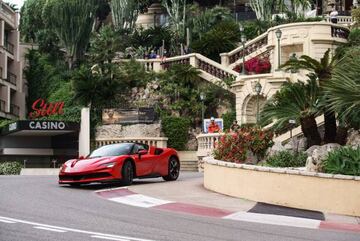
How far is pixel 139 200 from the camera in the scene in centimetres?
1521

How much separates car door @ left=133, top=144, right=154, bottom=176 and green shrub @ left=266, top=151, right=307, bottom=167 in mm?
3514

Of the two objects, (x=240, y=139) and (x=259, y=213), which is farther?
(x=240, y=139)

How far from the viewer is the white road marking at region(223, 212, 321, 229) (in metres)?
12.6

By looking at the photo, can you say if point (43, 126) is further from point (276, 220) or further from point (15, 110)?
point (276, 220)

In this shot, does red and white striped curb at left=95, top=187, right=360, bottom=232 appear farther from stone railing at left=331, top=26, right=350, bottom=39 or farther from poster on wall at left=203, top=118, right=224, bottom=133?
stone railing at left=331, top=26, right=350, bottom=39

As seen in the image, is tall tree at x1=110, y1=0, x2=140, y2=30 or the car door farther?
tall tree at x1=110, y1=0, x2=140, y2=30

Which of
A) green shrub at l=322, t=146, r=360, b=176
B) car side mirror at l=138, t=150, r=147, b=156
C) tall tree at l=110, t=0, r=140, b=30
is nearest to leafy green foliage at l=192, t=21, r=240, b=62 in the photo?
tall tree at l=110, t=0, r=140, b=30

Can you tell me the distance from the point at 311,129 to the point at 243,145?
249 centimetres

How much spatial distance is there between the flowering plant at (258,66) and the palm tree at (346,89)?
22608 mm

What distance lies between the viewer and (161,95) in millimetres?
44312

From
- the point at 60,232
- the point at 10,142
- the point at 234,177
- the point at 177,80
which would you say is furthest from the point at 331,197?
the point at 10,142

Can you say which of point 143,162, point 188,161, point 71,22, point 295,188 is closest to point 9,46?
point 71,22

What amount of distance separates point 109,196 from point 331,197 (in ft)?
16.7

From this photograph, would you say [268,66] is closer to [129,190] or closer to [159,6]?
[129,190]
